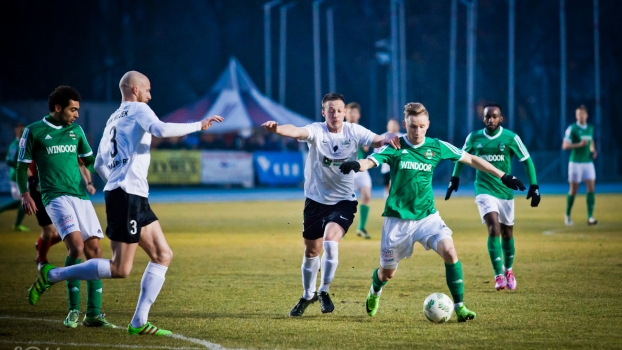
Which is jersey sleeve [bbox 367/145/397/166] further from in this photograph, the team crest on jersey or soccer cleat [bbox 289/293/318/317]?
soccer cleat [bbox 289/293/318/317]

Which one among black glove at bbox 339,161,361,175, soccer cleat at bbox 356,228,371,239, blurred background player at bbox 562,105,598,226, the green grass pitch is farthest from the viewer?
blurred background player at bbox 562,105,598,226

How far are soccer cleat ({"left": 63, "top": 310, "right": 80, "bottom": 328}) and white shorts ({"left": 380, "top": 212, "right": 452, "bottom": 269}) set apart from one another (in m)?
2.97

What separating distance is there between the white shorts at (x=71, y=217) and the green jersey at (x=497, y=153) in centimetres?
487

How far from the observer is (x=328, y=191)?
28.5ft

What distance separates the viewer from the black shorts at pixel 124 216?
7.05 meters

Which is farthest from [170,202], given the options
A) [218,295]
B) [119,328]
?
[119,328]

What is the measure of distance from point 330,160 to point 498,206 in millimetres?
2955

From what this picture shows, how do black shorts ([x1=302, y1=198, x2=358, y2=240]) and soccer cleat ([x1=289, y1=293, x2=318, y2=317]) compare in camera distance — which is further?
black shorts ([x1=302, y1=198, x2=358, y2=240])

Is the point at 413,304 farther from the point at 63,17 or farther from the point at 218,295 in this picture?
the point at 63,17

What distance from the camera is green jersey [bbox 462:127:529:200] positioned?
10.6 metres

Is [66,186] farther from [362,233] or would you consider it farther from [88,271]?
[362,233]

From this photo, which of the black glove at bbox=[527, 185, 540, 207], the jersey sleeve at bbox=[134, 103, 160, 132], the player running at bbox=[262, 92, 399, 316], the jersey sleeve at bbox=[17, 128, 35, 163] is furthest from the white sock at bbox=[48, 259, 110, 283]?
the black glove at bbox=[527, 185, 540, 207]

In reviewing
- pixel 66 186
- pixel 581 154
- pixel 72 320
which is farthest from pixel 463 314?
pixel 581 154

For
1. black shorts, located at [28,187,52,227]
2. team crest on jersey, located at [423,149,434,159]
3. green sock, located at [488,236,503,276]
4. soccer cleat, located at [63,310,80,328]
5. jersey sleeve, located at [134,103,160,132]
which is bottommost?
soccer cleat, located at [63,310,80,328]
